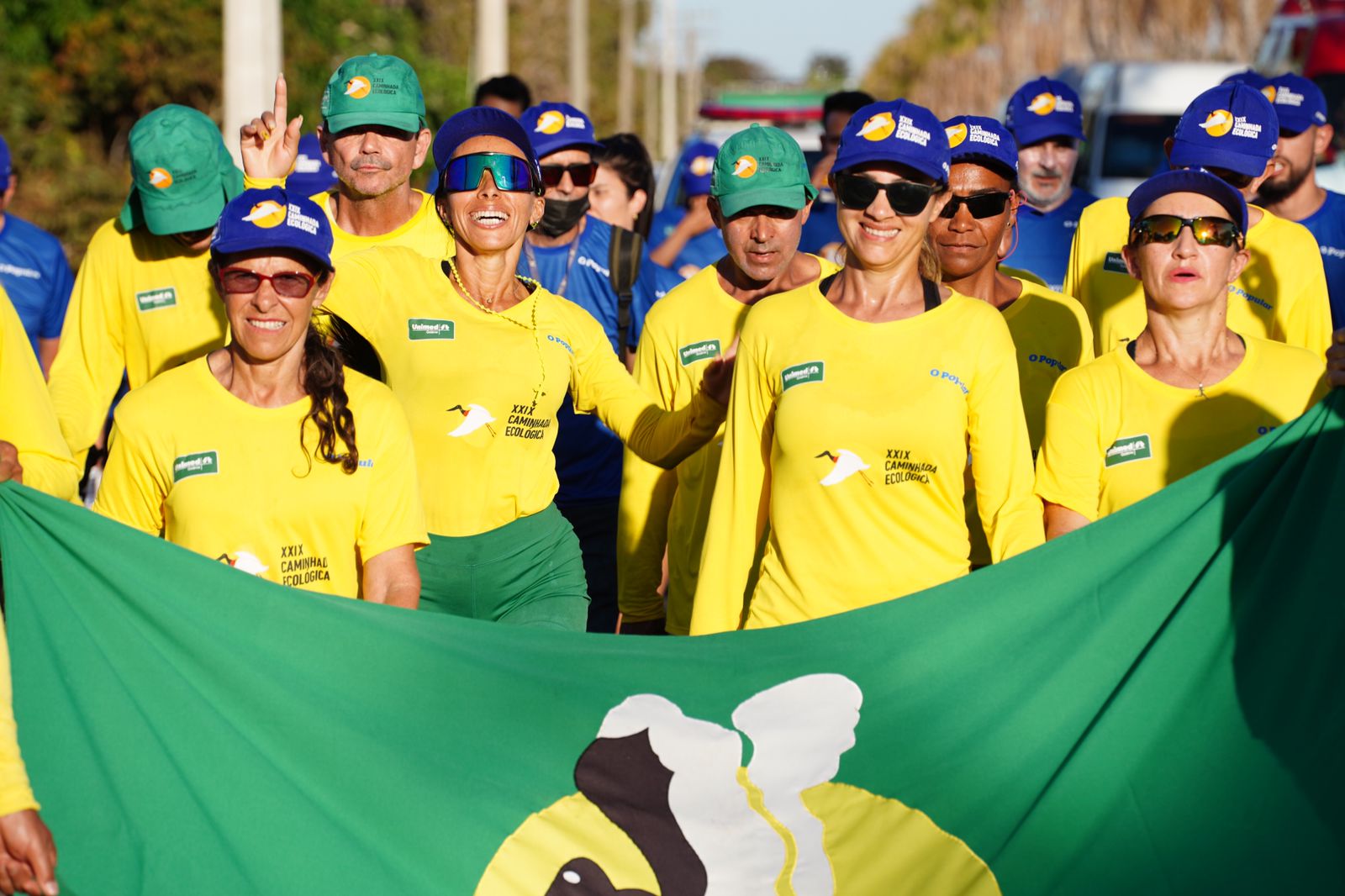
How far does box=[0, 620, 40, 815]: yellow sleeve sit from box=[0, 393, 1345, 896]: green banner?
164 millimetres

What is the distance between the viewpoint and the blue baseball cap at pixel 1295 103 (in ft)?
26.1

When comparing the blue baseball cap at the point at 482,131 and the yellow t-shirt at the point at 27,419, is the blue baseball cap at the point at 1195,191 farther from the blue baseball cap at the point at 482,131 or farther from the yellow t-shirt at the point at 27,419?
the yellow t-shirt at the point at 27,419

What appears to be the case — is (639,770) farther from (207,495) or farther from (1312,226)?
(1312,226)

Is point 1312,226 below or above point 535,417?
above

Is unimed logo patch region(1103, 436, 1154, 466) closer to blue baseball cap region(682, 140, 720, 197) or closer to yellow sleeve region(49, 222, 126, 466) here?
yellow sleeve region(49, 222, 126, 466)

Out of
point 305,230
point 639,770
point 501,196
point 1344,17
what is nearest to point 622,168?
point 501,196

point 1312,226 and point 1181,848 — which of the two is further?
point 1312,226

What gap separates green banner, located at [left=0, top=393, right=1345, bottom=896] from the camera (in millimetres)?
4500

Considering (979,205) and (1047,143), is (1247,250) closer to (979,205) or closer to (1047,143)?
(979,205)

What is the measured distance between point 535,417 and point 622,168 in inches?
161

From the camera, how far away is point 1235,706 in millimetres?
4648

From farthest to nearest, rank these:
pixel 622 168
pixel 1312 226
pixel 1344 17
Answer: pixel 1344 17, pixel 622 168, pixel 1312 226

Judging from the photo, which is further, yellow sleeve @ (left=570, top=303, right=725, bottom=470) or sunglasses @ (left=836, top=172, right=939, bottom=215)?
yellow sleeve @ (left=570, top=303, right=725, bottom=470)

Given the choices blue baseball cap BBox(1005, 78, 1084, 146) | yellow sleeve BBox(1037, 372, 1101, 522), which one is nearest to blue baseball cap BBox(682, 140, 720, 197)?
blue baseball cap BBox(1005, 78, 1084, 146)
